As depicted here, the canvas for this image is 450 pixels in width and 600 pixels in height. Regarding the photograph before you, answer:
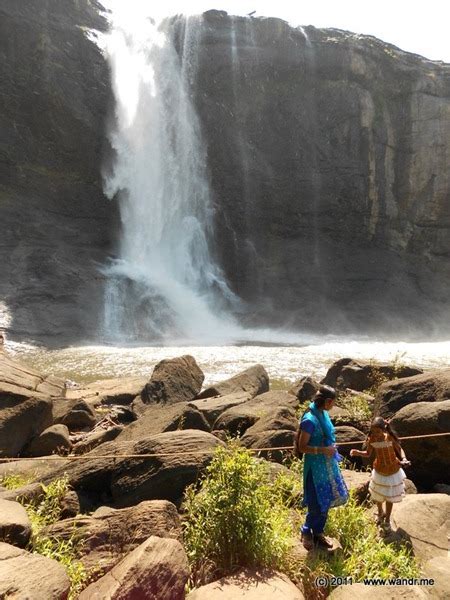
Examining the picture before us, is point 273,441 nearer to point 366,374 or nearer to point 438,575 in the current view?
point 438,575

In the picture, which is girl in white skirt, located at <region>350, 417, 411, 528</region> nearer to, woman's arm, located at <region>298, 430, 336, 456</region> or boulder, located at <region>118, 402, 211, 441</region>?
woman's arm, located at <region>298, 430, 336, 456</region>

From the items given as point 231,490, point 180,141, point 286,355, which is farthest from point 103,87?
point 231,490

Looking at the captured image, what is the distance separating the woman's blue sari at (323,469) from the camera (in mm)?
5121

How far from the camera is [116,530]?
15.8 ft

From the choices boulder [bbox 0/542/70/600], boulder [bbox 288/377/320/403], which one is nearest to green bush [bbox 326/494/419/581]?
boulder [bbox 0/542/70/600]

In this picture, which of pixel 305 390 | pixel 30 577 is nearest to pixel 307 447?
pixel 30 577

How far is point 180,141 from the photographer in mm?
40469

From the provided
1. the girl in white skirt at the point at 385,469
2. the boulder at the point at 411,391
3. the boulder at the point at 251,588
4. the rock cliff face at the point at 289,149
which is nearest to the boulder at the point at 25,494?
the boulder at the point at 251,588

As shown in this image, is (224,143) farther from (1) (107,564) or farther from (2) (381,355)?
(1) (107,564)

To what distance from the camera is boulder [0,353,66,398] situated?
11.0m

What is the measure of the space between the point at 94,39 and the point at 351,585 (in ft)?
140

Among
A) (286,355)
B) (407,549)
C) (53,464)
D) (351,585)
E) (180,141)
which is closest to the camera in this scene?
(351,585)

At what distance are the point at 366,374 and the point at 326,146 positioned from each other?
103ft

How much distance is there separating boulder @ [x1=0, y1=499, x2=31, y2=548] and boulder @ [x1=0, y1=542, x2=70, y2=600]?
34 cm
